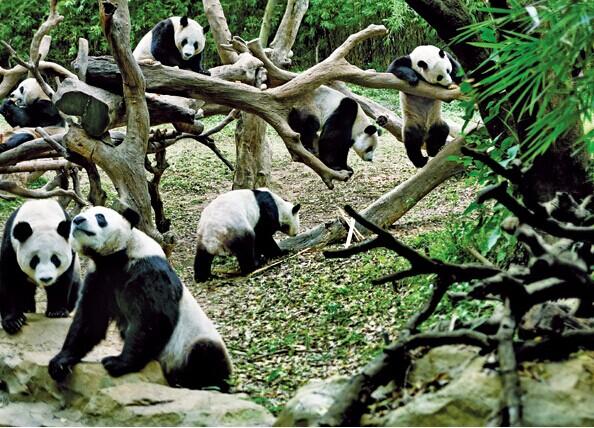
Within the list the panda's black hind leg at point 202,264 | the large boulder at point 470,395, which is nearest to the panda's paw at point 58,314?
the panda's black hind leg at point 202,264

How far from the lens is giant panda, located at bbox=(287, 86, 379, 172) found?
29.5 ft

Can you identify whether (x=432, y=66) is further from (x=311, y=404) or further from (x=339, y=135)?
(x=311, y=404)

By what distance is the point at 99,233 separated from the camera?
14.5 ft

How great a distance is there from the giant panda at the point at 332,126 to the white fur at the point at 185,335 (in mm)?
4633

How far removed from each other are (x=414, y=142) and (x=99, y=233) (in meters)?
5.11

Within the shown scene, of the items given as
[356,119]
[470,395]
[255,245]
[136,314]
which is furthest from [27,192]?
[470,395]

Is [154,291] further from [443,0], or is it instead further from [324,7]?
[324,7]

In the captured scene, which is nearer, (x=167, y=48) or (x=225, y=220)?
(x=225, y=220)

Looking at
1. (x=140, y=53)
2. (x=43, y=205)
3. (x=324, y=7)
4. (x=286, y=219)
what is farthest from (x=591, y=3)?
(x=324, y=7)

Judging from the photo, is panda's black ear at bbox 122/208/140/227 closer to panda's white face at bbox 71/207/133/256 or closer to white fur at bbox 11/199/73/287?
panda's white face at bbox 71/207/133/256

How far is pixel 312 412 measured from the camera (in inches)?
109

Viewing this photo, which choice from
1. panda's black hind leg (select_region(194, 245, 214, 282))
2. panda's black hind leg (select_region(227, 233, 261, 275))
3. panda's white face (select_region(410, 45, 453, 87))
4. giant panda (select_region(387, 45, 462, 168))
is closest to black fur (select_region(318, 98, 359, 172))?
giant panda (select_region(387, 45, 462, 168))

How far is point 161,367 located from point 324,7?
11.6 m

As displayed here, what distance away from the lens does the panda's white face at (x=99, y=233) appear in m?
4.41
